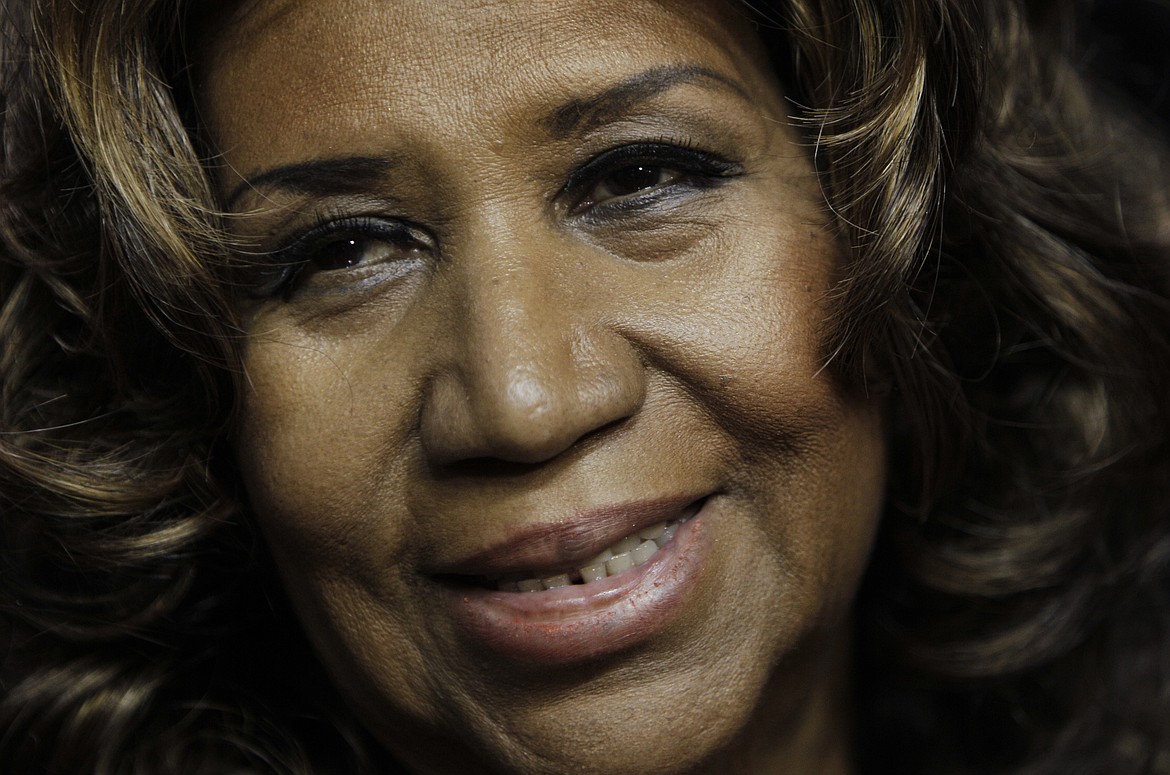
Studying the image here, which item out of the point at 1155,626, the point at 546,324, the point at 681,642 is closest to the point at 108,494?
the point at 546,324

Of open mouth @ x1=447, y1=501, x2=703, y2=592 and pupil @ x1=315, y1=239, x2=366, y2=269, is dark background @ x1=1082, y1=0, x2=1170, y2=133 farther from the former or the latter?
pupil @ x1=315, y1=239, x2=366, y2=269

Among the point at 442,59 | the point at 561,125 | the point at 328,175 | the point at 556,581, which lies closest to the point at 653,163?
the point at 561,125

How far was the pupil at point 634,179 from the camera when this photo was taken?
62.9 inches

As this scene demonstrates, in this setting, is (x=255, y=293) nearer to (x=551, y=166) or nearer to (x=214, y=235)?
(x=214, y=235)

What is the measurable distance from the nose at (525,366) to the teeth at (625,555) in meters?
0.16

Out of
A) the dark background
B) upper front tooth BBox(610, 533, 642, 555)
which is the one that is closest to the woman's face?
upper front tooth BBox(610, 533, 642, 555)

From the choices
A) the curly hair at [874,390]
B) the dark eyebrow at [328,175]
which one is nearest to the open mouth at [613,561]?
the curly hair at [874,390]

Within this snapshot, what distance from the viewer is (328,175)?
156 cm

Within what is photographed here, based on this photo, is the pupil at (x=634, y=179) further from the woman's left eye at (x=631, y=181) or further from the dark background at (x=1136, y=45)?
the dark background at (x=1136, y=45)

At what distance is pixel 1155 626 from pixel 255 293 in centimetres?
172

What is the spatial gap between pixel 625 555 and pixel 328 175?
59 centimetres

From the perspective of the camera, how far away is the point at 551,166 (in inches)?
60.4

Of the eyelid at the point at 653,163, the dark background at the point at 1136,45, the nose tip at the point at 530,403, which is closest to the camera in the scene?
the nose tip at the point at 530,403

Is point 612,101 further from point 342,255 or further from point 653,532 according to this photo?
point 653,532
